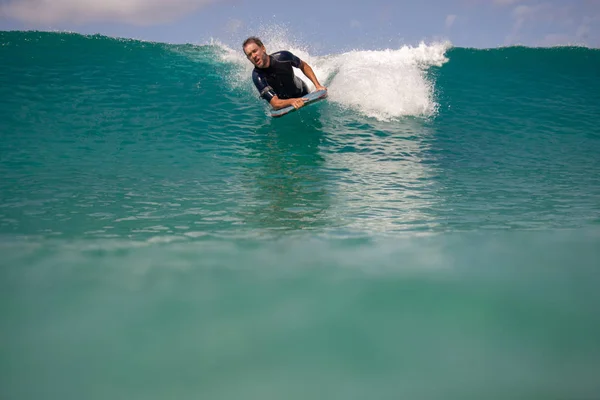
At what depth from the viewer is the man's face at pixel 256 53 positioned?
5996 mm

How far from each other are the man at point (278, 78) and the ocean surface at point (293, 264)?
0.68 m

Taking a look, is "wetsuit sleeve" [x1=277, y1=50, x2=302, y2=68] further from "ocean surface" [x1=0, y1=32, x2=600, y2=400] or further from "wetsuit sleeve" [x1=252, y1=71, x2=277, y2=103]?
"ocean surface" [x1=0, y1=32, x2=600, y2=400]

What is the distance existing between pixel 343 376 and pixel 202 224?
1.93 m

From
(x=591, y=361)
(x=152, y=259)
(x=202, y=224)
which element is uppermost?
(x=202, y=224)

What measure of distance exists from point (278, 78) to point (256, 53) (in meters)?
0.78

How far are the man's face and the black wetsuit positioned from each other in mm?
289

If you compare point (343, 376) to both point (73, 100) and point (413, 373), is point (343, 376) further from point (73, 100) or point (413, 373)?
point (73, 100)

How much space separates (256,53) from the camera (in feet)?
20.0

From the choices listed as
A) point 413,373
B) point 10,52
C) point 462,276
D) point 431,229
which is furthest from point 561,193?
point 10,52

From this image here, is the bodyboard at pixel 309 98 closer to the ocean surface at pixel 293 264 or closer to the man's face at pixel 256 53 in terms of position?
the ocean surface at pixel 293 264

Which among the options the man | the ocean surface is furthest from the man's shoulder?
the ocean surface

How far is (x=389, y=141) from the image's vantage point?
24.0 ft

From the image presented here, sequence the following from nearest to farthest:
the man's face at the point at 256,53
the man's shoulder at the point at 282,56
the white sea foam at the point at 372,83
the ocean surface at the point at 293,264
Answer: the ocean surface at the point at 293,264, the man's face at the point at 256,53, the man's shoulder at the point at 282,56, the white sea foam at the point at 372,83

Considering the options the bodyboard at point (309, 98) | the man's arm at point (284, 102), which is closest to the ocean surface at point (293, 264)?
the bodyboard at point (309, 98)
